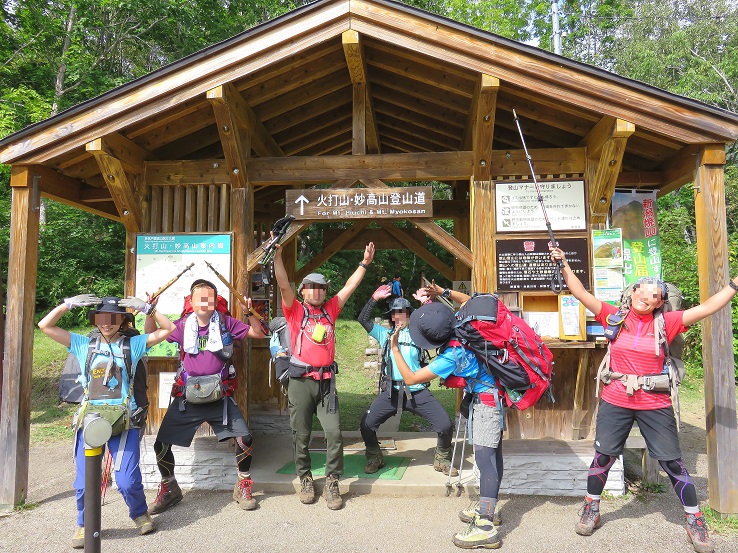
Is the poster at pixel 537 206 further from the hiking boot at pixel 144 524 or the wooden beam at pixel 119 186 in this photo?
the hiking boot at pixel 144 524

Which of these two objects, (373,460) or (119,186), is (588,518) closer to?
(373,460)

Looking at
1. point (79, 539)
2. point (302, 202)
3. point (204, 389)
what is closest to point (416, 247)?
point (302, 202)

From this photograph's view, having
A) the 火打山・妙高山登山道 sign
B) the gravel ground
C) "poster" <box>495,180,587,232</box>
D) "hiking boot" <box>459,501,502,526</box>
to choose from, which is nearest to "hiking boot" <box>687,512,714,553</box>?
the gravel ground

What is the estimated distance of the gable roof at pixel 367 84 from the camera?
15.4 feet

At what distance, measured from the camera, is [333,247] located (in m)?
8.37

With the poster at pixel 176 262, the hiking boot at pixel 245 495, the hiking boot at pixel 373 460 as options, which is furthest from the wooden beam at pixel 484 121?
the hiking boot at pixel 245 495

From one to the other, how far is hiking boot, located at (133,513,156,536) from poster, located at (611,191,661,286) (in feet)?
17.5

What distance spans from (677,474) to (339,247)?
5.87 metres

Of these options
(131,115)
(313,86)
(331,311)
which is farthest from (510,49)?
(131,115)

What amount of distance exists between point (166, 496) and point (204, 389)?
1.28 metres

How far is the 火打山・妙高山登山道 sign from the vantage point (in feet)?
17.8

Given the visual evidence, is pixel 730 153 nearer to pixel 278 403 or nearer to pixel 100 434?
pixel 278 403

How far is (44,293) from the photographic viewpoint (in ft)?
45.4

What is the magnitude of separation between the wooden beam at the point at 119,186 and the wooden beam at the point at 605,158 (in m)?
5.15
